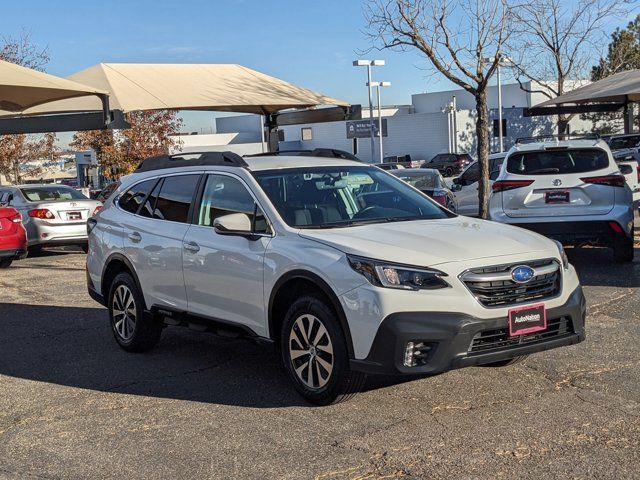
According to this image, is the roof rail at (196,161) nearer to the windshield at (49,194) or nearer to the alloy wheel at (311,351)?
the alloy wheel at (311,351)

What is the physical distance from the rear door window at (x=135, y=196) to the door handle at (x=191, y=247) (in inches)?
43.0

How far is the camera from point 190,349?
7801 mm

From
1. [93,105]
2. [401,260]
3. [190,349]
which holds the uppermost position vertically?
[93,105]

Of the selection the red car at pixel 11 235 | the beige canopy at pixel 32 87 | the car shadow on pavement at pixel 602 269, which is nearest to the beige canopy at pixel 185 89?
the beige canopy at pixel 32 87

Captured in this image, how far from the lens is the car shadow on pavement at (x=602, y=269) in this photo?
10.2m

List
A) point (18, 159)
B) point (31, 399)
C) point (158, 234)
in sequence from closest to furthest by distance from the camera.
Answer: point (31, 399), point (158, 234), point (18, 159)

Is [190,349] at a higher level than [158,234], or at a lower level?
lower

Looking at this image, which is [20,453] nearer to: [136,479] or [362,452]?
[136,479]

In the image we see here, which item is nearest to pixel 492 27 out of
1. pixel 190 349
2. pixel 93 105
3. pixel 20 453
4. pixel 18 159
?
pixel 93 105

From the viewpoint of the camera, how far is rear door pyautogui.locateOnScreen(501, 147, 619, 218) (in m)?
10.9

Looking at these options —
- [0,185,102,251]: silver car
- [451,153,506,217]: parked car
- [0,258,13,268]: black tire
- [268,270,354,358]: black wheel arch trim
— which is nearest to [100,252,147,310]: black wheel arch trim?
[268,270,354,358]: black wheel arch trim

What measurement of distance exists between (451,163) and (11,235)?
41.6 meters

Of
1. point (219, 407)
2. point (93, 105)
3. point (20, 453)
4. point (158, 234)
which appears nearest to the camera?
point (20, 453)

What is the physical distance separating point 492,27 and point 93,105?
7811mm
